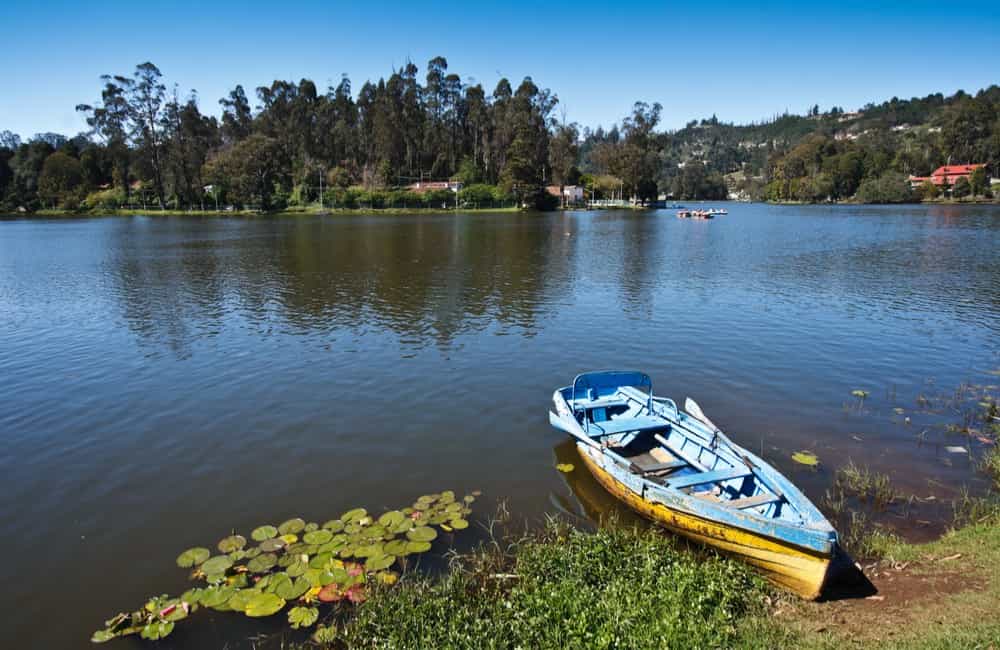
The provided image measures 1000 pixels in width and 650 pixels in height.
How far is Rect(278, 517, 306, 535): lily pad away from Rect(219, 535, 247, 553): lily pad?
2.00ft

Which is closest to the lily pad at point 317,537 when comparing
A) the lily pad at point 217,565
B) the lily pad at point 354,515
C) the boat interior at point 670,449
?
the lily pad at point 354,515

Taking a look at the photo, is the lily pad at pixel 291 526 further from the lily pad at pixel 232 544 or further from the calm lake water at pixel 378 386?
the lily pad at pixel 232 544

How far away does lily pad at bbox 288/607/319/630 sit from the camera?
7707mm

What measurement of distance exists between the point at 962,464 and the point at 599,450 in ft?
27.0

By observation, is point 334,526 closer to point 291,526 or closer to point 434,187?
point 291,526

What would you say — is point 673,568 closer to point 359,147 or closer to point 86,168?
point 359,147

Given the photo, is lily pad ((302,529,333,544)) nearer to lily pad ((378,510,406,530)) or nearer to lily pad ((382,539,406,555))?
lily pad ((378,510,406,530))

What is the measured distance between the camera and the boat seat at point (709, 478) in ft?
31.2

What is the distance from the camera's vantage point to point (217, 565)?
Result: 898 centimetres

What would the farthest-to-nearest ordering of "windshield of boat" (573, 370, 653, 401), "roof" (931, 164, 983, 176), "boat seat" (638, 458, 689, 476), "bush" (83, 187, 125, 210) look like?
"roof" (931, 164, 983, 176), "bush" (83, 187, 125, 210), "windshield of boat" (573, 370, 653, 401), "boat seat" (638, 458, 689, 476)

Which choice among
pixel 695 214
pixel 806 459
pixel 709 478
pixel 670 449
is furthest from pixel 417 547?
pixel 695 214

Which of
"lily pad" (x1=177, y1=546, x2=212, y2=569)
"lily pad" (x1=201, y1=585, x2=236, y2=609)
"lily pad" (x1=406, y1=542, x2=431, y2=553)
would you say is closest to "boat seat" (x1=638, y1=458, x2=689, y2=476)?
"lily pad" (x1=406, y1=542, x2=431, y2=553)

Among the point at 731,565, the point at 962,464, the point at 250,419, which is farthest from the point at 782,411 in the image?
the point at 250,419

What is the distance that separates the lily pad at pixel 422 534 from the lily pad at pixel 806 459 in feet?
26.5
